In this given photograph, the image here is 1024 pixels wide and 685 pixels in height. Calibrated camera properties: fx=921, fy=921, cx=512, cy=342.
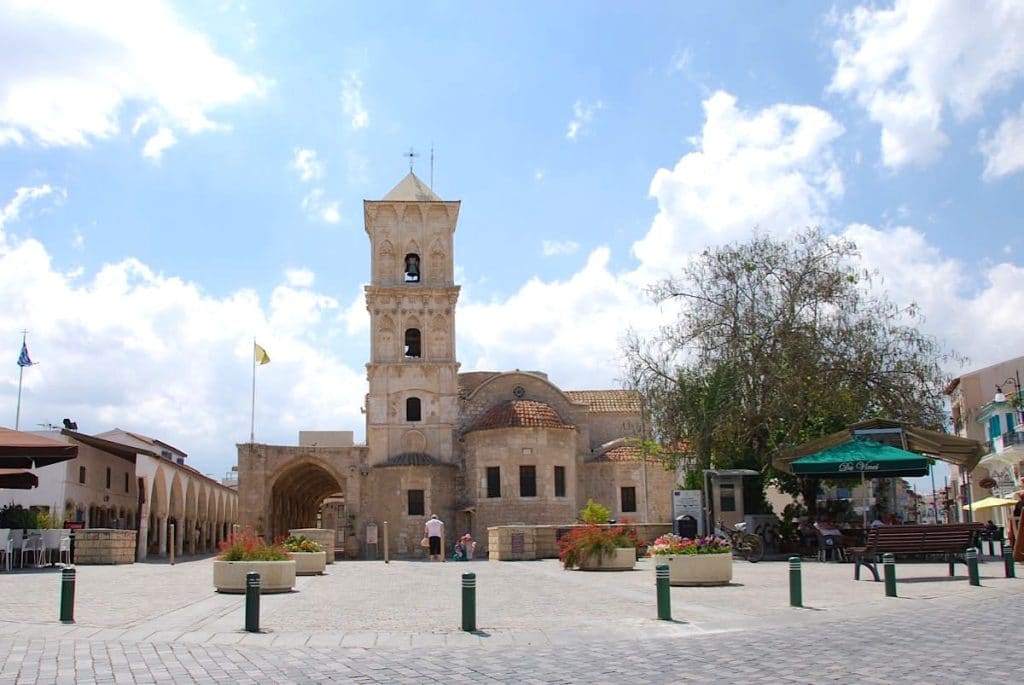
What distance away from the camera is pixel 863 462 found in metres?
19.7

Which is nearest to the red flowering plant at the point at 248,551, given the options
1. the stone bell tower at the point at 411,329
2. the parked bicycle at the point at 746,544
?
the parked bicycle at the point at 746,544

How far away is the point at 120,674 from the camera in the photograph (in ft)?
25.4

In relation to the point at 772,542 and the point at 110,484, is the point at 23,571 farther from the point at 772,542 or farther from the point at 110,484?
the point at 772,542

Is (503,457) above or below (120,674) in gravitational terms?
above

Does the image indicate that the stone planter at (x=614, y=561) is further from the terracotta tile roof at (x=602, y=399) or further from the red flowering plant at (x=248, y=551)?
the terracotta tile roof at (x=602, y=399)

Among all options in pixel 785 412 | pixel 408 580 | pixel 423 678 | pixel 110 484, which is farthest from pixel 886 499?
pixel 110 484

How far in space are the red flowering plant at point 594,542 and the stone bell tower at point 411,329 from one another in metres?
22.5

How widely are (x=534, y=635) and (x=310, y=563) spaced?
38.4 ft

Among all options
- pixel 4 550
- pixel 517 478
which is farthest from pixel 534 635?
pixel 517 478

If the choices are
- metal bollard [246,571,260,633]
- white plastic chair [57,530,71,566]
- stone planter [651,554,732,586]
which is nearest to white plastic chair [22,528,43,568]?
white plastic chair [57,530,71,566]

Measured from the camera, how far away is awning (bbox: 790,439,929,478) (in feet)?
64.5

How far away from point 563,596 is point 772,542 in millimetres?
11725

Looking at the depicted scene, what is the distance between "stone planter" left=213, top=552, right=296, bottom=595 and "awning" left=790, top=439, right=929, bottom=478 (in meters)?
11.4

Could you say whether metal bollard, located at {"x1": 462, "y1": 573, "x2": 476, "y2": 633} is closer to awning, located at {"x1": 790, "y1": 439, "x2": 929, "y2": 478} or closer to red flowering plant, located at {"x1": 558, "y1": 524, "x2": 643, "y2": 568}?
red flowering plant, located at {"x1": 558, "y1": 524, "x2": 643, "y2": 568}
